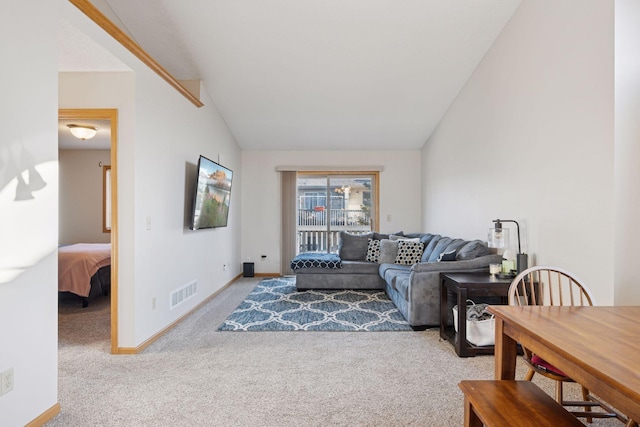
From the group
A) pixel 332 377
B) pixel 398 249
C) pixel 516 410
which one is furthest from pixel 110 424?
pixel 398 249

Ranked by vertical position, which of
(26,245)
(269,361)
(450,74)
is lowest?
(269,361)

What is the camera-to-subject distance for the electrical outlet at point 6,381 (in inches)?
67.3

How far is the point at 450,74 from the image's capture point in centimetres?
443

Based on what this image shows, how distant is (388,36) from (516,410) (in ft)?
11.7

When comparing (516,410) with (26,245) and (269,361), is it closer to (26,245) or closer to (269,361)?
(269,361)

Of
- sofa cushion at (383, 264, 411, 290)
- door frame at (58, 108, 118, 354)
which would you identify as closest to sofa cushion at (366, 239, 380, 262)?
sofa cushion at (383, 264, 411, 290)

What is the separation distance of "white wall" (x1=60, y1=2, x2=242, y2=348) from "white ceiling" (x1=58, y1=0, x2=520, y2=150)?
2.17ft

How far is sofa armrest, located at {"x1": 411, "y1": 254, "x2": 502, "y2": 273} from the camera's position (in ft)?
11.3

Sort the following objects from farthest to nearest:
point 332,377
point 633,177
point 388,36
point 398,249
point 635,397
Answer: point 398,249 → point 388,36 → point 332,377 → point 633,177 → point 635,397

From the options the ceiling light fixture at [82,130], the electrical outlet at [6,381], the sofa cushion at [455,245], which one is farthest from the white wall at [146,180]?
the sofa cushion at [455,245]

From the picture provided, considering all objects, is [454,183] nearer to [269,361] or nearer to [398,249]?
[398,249]

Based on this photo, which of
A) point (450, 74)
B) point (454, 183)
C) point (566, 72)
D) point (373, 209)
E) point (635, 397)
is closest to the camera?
point (635, 397)

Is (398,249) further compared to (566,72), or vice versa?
(398,249)

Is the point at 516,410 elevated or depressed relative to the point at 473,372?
elevated
